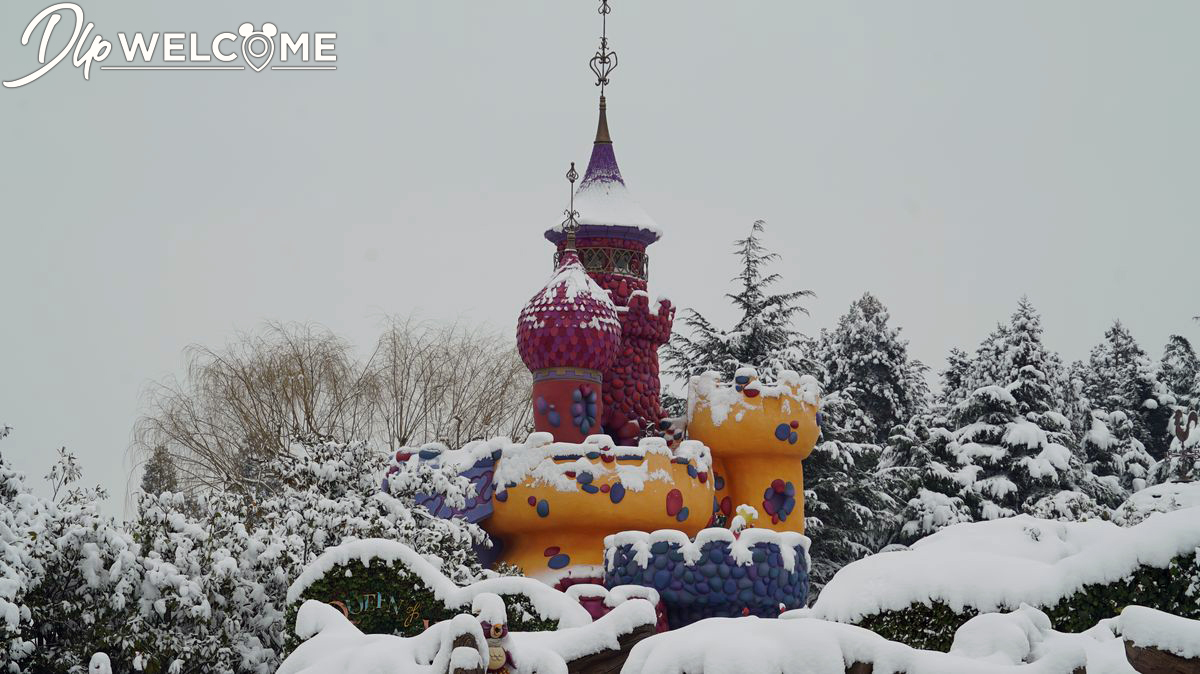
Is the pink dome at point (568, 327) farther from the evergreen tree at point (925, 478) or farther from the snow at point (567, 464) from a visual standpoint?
the evergreen tree at point (925, 478)

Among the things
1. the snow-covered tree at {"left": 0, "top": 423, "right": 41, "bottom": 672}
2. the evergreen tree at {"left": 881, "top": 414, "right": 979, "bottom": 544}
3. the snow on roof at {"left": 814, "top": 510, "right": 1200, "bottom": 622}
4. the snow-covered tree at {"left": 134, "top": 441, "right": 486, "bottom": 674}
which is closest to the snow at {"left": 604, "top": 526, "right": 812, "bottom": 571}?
the snow-covered tree at {"left": 134, "top": 441, "right": 486, "bottom": 674}

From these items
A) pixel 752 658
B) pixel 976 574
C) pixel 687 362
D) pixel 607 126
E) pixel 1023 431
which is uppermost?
pixel 607 126

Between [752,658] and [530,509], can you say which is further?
[530,509]

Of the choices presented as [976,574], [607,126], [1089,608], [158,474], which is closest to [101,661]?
[976,574]

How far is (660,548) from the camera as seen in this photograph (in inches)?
524

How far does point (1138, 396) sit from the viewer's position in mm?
27422

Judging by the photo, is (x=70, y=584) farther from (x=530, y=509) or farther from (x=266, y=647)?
(x=530, y=509)

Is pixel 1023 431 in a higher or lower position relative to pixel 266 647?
higher

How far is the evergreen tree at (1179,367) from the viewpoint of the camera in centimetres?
2762

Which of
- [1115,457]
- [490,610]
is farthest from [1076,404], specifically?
[490,610]

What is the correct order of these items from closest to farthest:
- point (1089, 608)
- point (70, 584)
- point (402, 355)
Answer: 1. point (1089, 608)
2. point (70, 584)
3. point (402, 355)

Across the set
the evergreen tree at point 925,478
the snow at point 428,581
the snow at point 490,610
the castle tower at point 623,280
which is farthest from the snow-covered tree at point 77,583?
the evergreen tree at point 925,478

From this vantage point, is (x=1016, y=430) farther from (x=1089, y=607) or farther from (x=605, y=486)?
(x=1089, y=607)

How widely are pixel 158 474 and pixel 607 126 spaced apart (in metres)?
9.82
